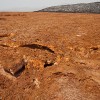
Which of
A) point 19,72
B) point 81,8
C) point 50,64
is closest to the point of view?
point 19,72

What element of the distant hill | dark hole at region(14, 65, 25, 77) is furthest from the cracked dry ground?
the distant hill

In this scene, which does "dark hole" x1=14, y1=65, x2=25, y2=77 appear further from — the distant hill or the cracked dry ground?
the distant hill

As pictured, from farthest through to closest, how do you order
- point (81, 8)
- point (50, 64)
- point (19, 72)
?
point (81, 8)
point (50, 64)
point (19, 72)

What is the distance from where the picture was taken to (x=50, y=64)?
24.3 ft

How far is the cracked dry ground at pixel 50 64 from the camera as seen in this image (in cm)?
651

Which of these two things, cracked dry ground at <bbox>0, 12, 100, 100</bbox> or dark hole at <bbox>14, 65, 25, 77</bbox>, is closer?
A: cracked dry ground at <bbox>0, 12, 100, 100</bbox>

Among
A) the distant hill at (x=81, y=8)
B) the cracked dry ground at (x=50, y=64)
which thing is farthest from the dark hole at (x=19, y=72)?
the distant hill at (x=81, y=8)

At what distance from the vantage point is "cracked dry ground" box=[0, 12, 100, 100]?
651 cm

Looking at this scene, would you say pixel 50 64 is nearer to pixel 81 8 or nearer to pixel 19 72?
pixel 19 72

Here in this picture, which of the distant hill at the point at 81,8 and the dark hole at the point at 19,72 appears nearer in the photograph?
the dark hole at the point at 19,72

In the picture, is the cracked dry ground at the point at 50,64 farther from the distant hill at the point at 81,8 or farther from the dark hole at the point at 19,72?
the distant hill at the point at 81,8

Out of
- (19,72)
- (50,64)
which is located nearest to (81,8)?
(50,64)

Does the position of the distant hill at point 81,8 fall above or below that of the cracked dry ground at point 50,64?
above

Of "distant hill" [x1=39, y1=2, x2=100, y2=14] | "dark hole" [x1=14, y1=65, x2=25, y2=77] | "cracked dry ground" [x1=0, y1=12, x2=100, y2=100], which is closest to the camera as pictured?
"cracked dry ground" [x1=0, y1=12, x2=100, y2=100]
